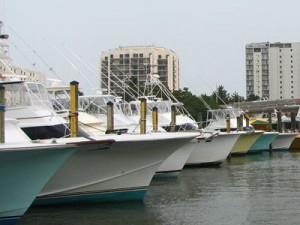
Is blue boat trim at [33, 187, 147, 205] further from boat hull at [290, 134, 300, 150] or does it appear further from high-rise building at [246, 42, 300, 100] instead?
high-rise building at [246, 42, 300, 100]

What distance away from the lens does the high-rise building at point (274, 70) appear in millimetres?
184750

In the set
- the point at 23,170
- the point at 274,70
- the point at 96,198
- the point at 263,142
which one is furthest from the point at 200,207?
the point at 274,70

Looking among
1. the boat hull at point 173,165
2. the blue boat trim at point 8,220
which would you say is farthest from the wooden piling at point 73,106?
the boat hull at point 173,165

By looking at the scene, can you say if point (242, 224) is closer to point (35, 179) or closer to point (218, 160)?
point (35, 179)

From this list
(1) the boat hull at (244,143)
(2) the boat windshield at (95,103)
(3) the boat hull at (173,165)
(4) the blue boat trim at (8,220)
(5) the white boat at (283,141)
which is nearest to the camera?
(4) the blue boat trim at (8,220)

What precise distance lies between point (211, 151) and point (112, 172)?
15835 mm

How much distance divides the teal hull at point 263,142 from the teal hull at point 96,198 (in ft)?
96.0

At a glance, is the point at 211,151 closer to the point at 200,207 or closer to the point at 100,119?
the point at 100,119

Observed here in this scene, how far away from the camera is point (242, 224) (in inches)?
611

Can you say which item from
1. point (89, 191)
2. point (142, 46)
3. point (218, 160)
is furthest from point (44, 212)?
point (142, 46)

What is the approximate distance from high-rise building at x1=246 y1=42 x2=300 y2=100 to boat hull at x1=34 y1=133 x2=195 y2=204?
165820mm

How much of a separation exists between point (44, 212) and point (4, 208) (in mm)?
4076

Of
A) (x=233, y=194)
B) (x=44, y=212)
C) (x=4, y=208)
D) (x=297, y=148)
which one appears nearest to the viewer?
(x=4, y=208)

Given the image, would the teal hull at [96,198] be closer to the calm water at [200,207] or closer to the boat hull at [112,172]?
the boat hull at [112,172]
